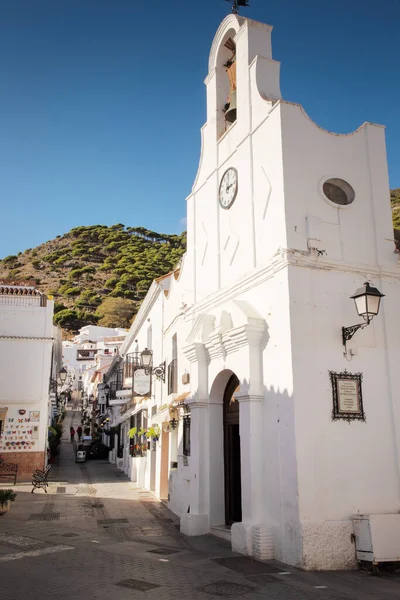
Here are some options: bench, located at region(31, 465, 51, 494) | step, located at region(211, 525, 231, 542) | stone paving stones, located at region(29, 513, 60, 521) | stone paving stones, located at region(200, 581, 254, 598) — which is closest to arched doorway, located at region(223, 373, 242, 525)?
step, located at region(211, 525, 231, 542)

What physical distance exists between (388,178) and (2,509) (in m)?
12.6

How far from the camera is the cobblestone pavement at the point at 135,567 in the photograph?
682 centimetres

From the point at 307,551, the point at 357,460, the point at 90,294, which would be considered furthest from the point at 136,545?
the point at 90,294

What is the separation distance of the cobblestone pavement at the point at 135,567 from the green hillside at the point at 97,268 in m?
78.3

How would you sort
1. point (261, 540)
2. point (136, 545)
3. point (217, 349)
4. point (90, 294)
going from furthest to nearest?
point (90, 294), point (217, 349), point (136, 545), point (261, 540)

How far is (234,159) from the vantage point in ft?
39.8

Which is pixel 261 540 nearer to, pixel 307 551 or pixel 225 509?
pixel 307 551

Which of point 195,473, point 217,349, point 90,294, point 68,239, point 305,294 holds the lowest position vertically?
point 195,473

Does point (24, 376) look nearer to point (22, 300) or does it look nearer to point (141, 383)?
point (22, 300)

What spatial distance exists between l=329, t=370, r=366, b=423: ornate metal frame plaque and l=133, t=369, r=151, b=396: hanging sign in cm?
1084

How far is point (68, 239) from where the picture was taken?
126188 millimetres

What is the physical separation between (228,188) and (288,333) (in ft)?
15.4

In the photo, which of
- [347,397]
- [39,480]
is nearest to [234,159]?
[347,397]

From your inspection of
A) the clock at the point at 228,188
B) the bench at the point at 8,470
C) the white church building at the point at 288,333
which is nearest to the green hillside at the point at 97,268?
the bench at the point at 8,470
